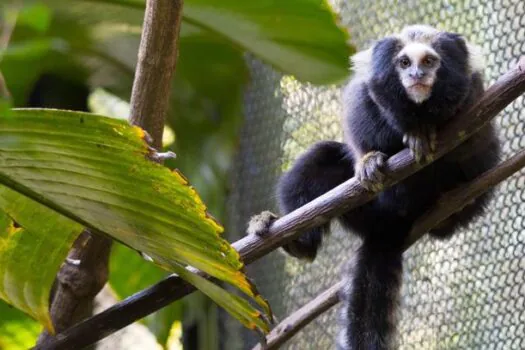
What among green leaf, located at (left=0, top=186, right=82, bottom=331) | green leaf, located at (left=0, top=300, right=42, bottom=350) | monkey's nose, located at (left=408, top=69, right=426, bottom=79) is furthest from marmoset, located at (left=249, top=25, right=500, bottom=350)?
green leaf, located at (left=0, top=300, right=42, bottom=350)

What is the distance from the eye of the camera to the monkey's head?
2.10 meters

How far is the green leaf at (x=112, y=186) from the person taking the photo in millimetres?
1116

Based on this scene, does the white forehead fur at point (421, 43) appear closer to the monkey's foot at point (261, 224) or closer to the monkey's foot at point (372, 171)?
the monkey's foot at point (372, 171)

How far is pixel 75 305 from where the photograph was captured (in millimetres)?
1979

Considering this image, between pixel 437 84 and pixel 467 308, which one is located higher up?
pixel 437 84

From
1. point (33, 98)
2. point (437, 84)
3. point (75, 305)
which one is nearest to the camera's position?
point (75, 305)

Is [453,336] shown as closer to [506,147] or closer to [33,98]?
[506,147]

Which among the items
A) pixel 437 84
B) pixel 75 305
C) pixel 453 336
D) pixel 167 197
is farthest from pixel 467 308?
pixel 167 197

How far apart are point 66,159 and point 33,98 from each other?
6.96 feet

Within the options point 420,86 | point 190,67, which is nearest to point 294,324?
point 420,86

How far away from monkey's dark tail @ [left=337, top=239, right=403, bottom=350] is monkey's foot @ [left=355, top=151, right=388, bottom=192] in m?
0.37

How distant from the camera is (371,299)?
2.34m

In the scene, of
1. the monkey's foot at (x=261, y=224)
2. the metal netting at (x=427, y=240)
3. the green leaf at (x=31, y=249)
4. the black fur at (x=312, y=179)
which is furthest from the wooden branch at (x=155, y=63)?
the metal netting at (x=427, y=240)

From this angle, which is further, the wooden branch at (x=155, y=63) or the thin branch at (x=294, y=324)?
the thin branch at (x=294, y=324)
